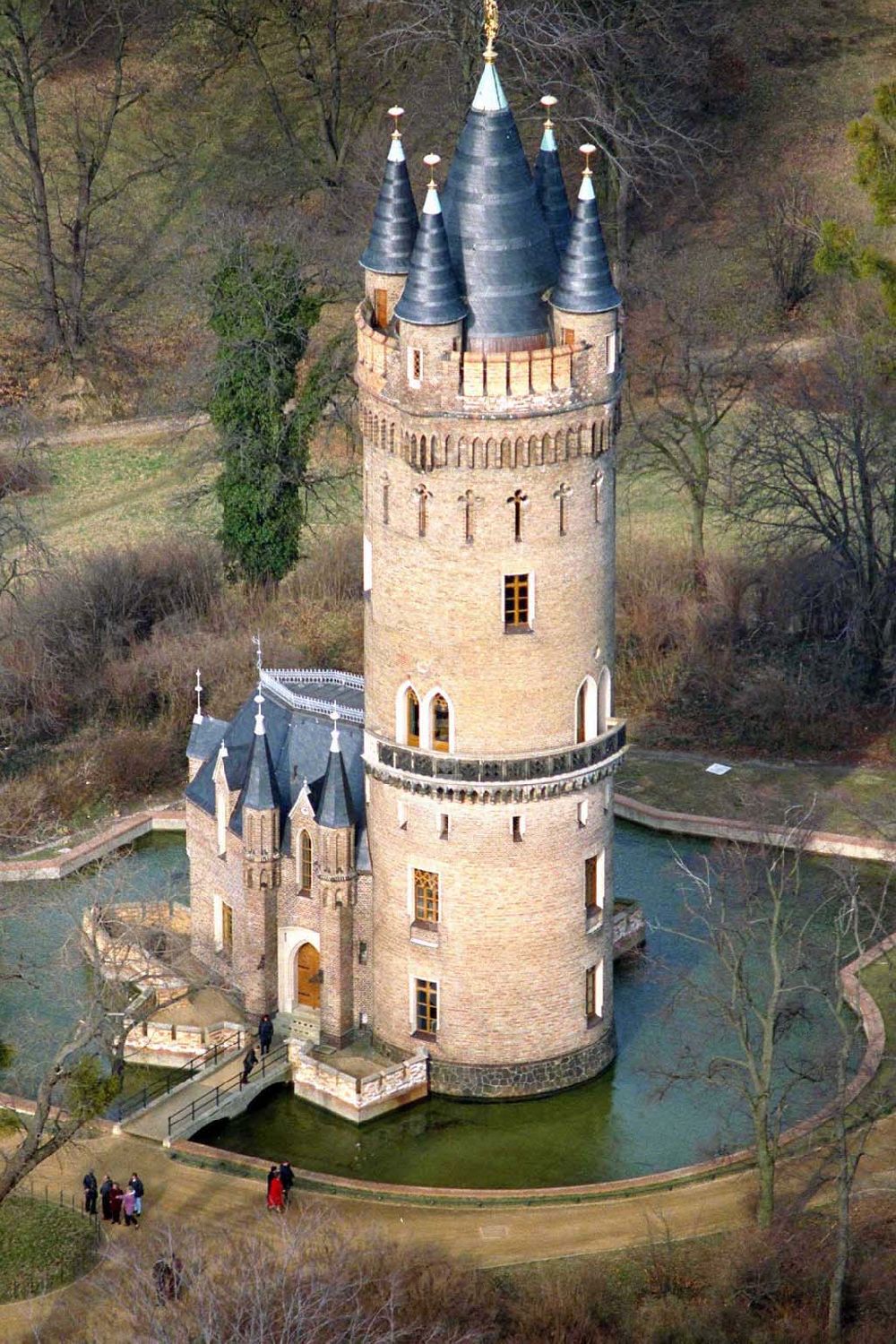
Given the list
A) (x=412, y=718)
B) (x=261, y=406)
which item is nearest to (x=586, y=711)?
(x=412, y=718)

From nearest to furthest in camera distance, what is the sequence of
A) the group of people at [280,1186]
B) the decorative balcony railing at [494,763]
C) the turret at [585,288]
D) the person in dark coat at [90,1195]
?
the turret at [585,288] → the person in dark coat at [90,1195] → the group of people at [280,1186] → the decorative balcony railing at [494,763]

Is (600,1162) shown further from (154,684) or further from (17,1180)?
(154,684)

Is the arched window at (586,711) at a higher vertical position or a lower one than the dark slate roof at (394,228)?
lower

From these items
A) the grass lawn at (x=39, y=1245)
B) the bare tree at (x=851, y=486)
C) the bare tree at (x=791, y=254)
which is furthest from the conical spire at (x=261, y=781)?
the bare tree at (x=791, y=254)

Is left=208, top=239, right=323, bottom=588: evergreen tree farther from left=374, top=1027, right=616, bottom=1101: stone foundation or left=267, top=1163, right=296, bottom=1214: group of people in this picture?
left=267, top=1163, right=296, bottom=1214: group of people

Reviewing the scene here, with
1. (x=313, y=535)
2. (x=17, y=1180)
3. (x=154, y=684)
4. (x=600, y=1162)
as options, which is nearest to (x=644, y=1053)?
(x=600, y=1162)

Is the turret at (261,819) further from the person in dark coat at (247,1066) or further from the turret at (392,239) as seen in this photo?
the turret at (392,239)

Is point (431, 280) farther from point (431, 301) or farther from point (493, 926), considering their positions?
point (493, 926)
